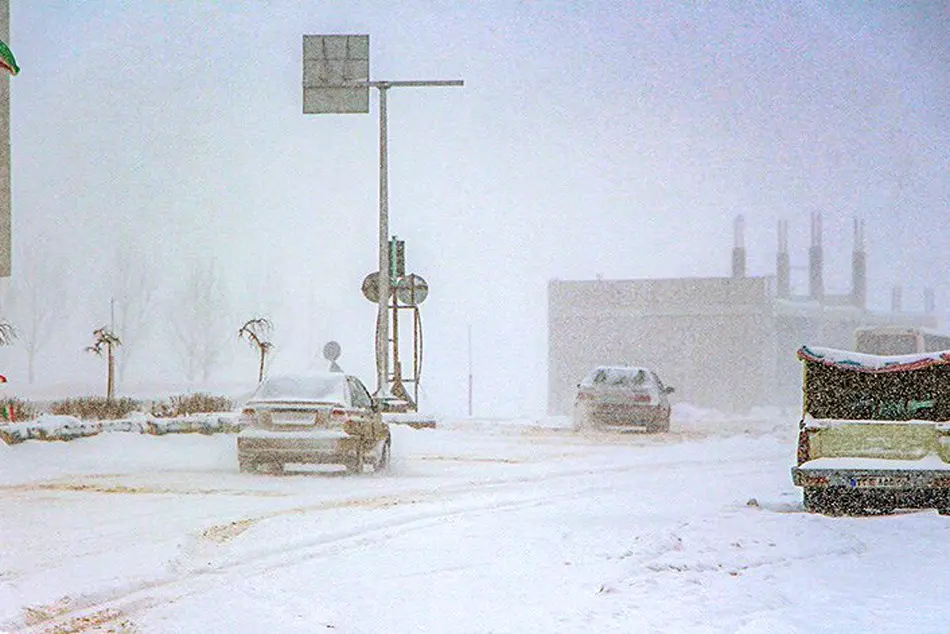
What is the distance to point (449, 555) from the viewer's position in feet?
30.5

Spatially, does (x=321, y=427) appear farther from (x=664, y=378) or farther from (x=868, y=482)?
(x=664, y=378)

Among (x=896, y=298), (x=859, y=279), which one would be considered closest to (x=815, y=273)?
(x=859, y=279)

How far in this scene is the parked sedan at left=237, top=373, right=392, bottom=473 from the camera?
1552 cm

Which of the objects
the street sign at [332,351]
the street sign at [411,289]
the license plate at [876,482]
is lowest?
the license plate at [876,482]

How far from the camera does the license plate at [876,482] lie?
11.5m

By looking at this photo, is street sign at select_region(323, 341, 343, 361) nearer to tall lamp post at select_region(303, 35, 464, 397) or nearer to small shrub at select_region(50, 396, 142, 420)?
tall lamp post at select_region(303, 35, 464, 397)

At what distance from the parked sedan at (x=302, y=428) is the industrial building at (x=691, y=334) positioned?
4484cm

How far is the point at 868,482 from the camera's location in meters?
11.6

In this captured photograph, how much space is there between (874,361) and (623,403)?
16188 millimetres

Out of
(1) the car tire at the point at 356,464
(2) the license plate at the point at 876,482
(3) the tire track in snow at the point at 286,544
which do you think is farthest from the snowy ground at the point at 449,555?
(2) the license plate at the point at 876,482

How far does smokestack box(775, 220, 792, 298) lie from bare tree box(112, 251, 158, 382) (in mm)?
34771

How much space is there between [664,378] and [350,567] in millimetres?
52724

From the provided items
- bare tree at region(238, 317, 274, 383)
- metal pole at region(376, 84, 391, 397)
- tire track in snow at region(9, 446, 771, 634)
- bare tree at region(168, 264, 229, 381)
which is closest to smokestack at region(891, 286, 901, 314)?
bare tree at region(168, 264, 229, 381)

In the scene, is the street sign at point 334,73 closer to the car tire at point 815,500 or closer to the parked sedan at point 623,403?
the parked sedan at point 623,403
